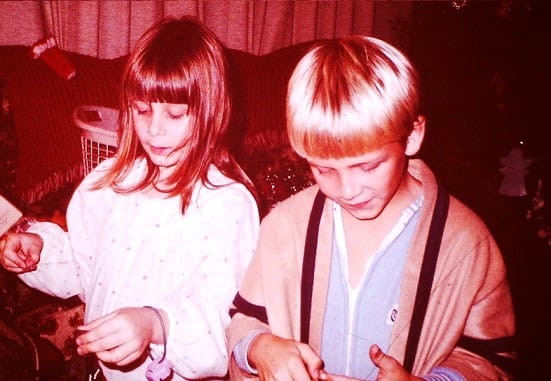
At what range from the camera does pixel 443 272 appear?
57 cm

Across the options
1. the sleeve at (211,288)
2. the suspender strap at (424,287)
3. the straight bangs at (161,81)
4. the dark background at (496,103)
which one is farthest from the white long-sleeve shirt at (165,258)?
the dark background at (496,103)

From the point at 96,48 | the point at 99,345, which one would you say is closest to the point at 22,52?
the point at 96,48

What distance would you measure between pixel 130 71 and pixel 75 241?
10.2 inches

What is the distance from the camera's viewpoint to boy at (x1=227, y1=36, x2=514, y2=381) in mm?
521

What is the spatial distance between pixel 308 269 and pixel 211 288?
13cm

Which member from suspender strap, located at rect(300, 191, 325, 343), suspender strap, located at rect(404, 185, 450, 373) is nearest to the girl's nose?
suspender strap, located at rect(300, 191, 325, 343)

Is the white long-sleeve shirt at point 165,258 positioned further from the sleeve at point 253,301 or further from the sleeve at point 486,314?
the sleeve at point 486,314

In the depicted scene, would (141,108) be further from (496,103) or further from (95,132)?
(496,103)

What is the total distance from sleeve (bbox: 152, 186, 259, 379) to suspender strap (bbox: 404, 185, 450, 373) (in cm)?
22

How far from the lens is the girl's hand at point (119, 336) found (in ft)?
1.89

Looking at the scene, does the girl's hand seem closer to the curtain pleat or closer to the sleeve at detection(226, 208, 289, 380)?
the sleeve at detection(226, 208, 289, 380)

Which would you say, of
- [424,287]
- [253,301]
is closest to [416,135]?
[424,287]

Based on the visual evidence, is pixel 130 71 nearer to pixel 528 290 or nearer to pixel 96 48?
pixel 96 48

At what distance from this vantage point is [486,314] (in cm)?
57
